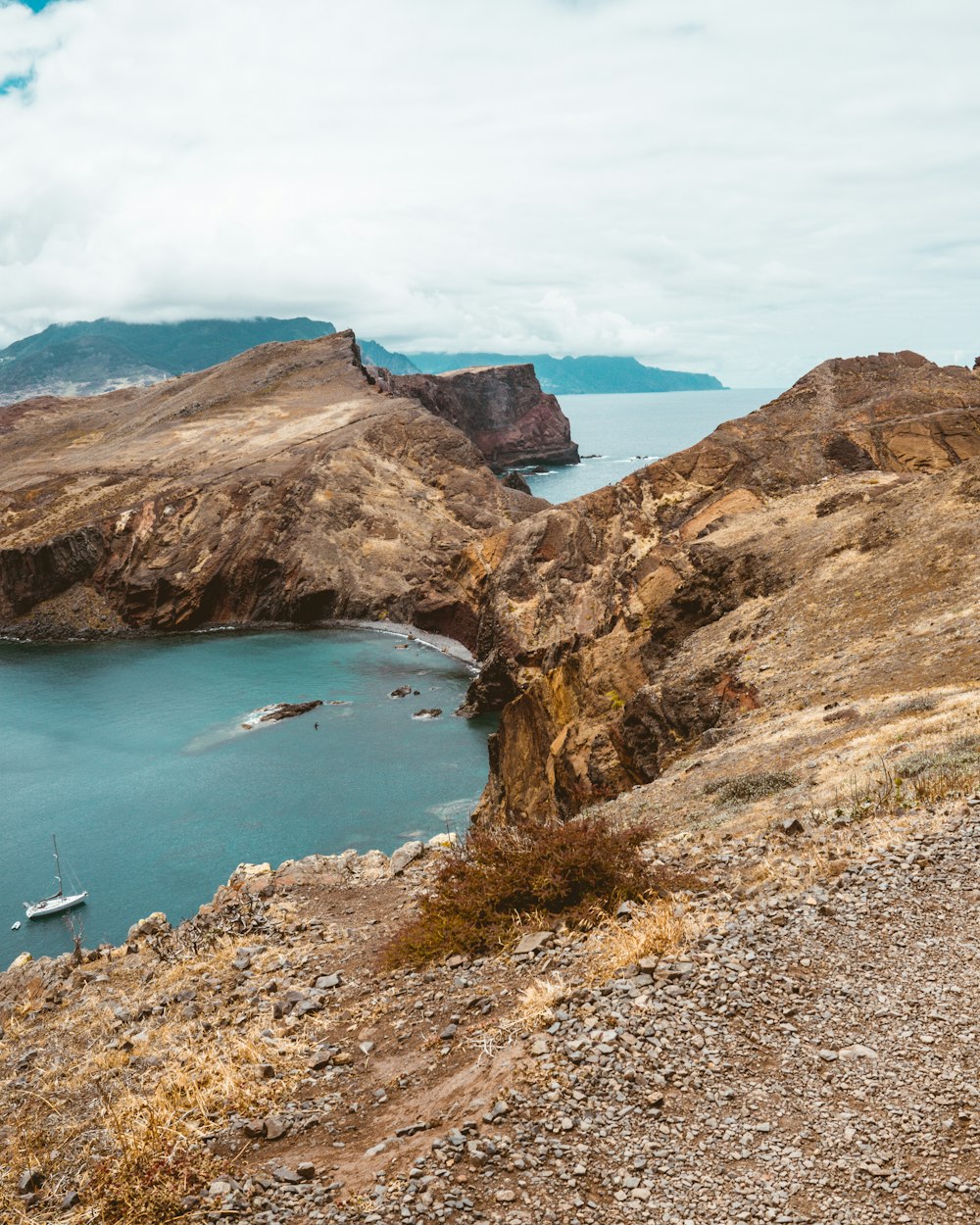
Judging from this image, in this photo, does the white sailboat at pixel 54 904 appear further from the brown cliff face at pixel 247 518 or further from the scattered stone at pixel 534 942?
the brown cliff face at pixel 247 518

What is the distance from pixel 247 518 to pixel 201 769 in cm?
6200

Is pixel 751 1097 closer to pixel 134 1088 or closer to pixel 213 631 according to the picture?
pixel 134 1088

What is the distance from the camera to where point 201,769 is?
63125mm

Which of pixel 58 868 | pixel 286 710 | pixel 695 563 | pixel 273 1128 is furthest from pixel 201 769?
pixel 273 1128

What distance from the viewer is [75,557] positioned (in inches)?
4624

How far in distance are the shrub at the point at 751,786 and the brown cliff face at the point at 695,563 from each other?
25.4ft

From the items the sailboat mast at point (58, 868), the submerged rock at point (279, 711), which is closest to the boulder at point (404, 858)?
the sailboat mast at point (58, 868)

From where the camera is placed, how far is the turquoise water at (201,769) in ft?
159

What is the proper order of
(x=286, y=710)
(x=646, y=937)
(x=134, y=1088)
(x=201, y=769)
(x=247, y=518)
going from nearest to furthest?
(x=646, y=937)
(x=134, y=1088)
(x=201, y=769)
(x=286, y=710)
(x=247, y=518)

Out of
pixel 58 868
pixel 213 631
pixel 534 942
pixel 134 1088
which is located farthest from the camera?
pixel 213 631

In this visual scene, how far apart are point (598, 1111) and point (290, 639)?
97.0 metres

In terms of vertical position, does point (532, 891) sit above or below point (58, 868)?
above

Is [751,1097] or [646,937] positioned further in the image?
[646,937]

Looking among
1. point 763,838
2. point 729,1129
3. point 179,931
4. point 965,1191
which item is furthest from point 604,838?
point 179,931
